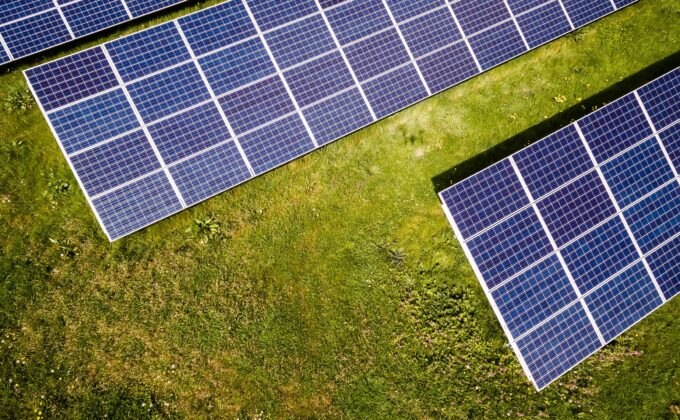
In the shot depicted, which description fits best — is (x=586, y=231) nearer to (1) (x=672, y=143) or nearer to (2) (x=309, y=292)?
(1) (x=672, y=143)

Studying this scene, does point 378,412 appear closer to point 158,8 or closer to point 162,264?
point 162,264

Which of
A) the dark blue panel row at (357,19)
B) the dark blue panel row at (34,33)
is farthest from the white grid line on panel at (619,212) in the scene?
the dark blue panel row at (34,33)

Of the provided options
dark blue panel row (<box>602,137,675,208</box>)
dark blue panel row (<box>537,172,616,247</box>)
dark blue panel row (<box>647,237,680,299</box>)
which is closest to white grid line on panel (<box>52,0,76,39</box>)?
dark blue panel row (<box>537,172,616,247</box>)

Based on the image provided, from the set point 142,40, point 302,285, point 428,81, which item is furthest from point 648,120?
point 142,40

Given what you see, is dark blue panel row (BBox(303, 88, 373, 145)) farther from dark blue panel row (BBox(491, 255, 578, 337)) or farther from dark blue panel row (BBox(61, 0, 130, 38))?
dark blue panel row (BBox(61, 0, 130, 38))

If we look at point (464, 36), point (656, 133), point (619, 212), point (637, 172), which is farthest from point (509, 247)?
point (464, 36)
